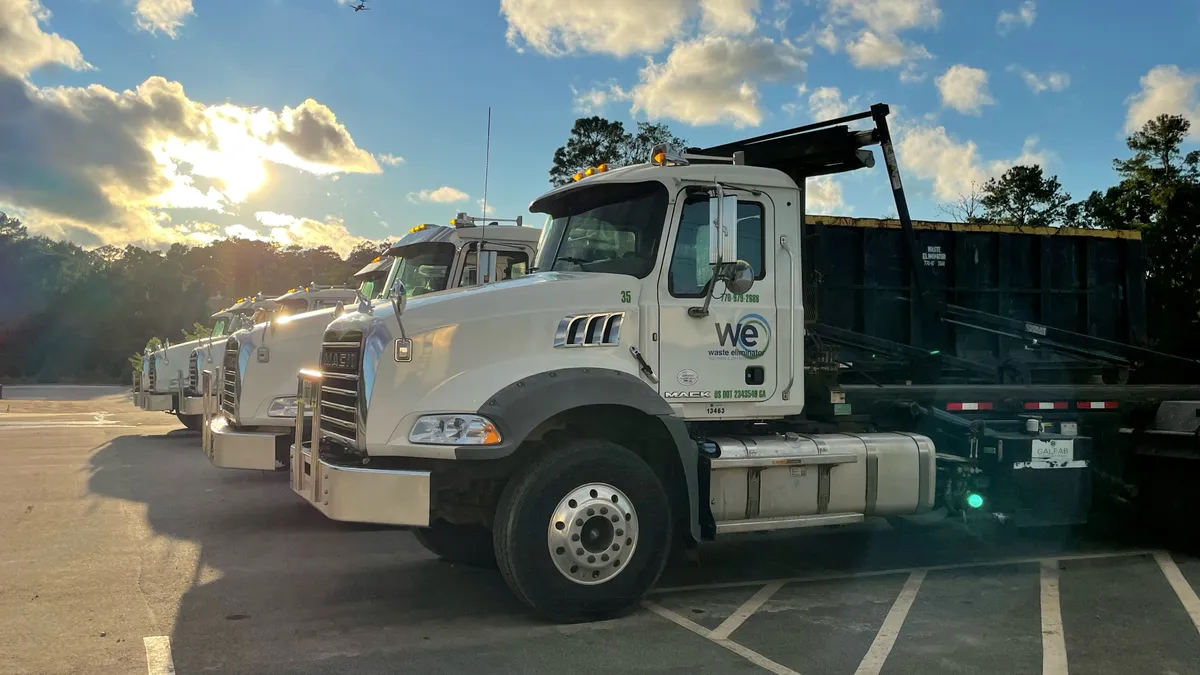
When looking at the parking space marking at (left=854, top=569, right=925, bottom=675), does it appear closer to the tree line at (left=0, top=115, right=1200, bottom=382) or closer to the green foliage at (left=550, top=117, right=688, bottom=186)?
the tree line at (left=0, top=115, right=1200, bottom=382)

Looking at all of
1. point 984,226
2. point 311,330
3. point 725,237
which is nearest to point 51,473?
point 311,330

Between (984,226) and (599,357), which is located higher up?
(984,226)

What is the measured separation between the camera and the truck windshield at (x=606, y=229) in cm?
594

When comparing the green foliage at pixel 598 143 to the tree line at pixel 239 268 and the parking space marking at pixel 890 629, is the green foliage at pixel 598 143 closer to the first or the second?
the tree line at pixel 239 268

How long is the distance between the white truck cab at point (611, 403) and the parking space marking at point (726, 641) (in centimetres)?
28

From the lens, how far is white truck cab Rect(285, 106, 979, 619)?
520cm

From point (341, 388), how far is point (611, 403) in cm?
172

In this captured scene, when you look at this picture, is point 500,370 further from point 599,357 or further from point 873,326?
point 873,326

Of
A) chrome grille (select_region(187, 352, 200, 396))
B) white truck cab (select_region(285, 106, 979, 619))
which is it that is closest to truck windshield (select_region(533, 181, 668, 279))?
white truck cab (select_region(285, 106, 979, 619))

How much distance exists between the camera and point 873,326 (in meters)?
8.44

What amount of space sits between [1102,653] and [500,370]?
145 inches

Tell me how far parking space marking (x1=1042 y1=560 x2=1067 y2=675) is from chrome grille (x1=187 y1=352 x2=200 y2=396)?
13.4m

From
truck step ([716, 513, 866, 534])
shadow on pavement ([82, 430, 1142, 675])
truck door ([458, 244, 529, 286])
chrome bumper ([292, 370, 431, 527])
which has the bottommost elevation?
shadow on pavement ([82, 430, 1142, 675])

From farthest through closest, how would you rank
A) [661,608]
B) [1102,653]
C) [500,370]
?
[661,608], [500,370], [1102,653]
